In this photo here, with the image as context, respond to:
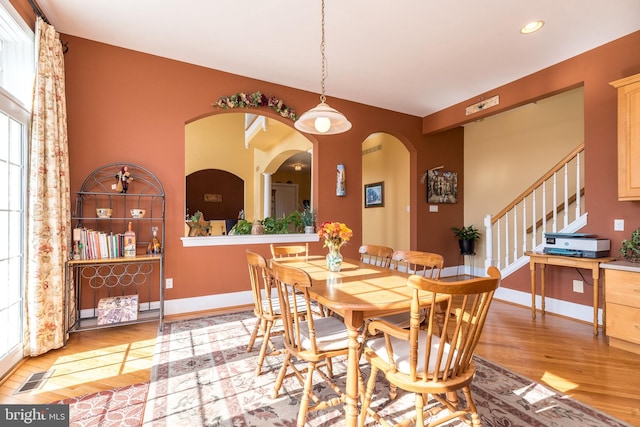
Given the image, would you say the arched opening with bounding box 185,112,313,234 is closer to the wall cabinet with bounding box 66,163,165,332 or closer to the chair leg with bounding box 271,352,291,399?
the wall cabinet with bounding box 66,163,165,332

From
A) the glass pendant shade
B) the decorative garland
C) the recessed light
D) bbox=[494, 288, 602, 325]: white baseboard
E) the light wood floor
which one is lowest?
the light wood floor

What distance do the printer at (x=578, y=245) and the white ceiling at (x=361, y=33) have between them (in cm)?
192

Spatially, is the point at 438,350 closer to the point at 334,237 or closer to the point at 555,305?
the point at 334,237

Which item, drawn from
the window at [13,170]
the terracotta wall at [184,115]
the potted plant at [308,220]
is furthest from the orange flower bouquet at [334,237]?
the window at [13,170]

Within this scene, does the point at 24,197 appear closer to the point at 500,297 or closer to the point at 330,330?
the point at 330,330

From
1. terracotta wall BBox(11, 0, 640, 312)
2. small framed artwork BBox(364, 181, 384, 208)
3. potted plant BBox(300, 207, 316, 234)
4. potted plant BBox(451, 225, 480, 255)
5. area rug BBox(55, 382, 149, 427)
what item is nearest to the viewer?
area rug BBox(55, 382, 149, 427)

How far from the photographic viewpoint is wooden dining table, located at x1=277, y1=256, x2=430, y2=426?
147 cm

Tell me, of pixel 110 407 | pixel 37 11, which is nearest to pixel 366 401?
pixel 110 407

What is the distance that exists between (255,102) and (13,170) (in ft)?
7.68

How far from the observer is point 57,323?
100 inches

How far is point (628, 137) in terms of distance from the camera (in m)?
2.72

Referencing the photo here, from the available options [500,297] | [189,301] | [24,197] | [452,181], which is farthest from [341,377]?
[452,181]

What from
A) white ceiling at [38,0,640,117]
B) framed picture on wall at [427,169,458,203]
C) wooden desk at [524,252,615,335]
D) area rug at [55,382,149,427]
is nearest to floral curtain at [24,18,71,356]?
white ceiling at [38,0,640,117]

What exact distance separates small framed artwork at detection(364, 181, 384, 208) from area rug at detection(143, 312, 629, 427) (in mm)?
4320
